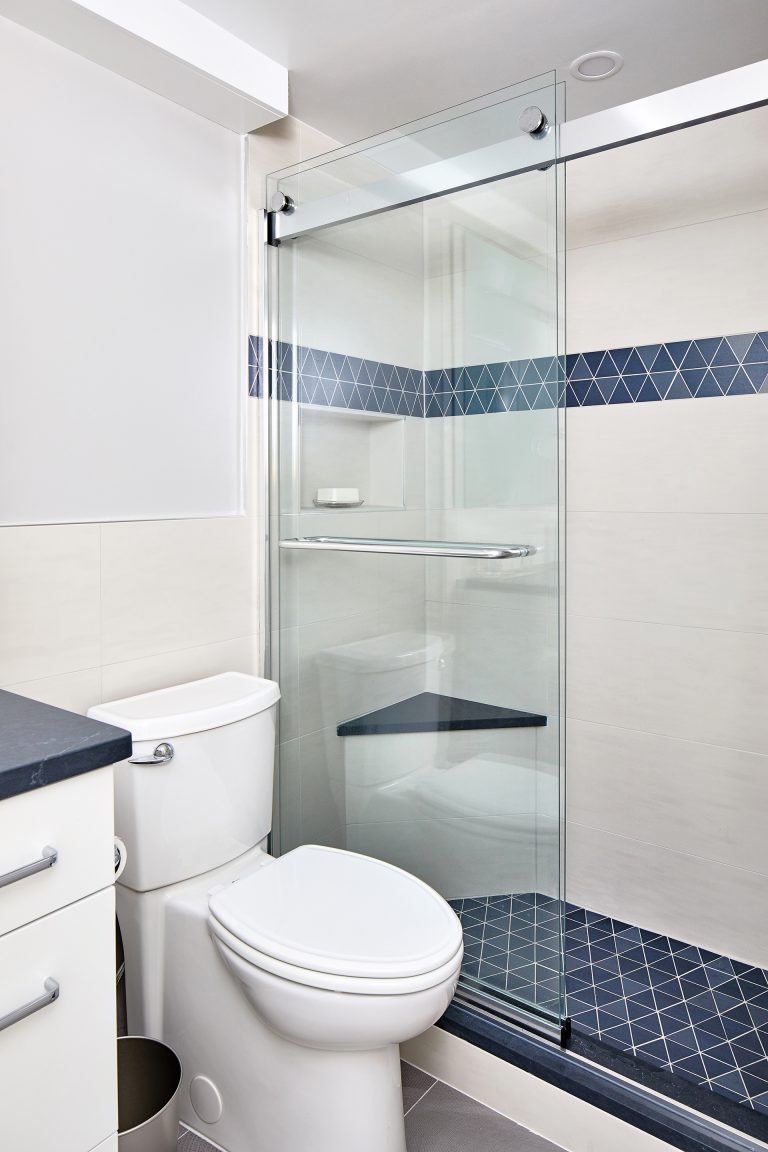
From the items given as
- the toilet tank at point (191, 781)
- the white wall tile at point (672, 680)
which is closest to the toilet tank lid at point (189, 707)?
the toilet tank at point (191, 781)

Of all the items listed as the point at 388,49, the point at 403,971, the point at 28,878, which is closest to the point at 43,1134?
the point at 28,878

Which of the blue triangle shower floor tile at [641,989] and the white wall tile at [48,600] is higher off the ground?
the white wall tile at [48,600]

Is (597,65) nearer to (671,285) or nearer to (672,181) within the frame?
(672,181)

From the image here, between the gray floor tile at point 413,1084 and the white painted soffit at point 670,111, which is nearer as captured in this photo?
the white painted soffit at point 670,111

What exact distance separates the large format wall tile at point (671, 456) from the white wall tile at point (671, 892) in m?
0.84

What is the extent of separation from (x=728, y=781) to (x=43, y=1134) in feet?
5.54

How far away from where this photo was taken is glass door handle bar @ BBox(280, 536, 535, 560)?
1.55m

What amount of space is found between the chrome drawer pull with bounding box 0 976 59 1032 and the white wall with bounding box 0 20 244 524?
34.0 inches

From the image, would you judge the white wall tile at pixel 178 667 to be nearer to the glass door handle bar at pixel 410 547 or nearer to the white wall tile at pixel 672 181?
the glass door handle bar at pixel 410 547

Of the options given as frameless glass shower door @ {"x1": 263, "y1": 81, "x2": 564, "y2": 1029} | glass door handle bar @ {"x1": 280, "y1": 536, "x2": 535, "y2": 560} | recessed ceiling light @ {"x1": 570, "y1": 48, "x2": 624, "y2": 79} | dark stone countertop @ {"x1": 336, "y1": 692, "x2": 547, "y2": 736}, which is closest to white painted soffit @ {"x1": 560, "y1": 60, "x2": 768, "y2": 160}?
frameless glass shower door @ {"x1": 263, "y1": 81, "x2": 564, "y2": 1029}

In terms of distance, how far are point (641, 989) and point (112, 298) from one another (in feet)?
6.51

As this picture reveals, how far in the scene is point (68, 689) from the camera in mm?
1615

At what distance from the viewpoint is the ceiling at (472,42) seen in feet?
5.14

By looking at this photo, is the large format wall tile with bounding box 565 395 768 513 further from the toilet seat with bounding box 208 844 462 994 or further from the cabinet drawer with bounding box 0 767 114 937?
the cabinet drawer with bounding box 0 767 114 937
